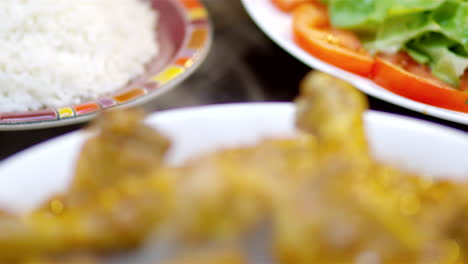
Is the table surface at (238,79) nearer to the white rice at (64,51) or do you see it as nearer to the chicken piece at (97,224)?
the white rice at (64,51)

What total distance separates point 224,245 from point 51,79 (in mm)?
737

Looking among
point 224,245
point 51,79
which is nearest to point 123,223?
point 224,245

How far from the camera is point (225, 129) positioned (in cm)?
62

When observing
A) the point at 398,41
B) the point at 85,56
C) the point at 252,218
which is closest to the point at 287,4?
the point at 398,41

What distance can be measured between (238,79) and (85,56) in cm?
36

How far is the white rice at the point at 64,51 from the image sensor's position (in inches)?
37.5

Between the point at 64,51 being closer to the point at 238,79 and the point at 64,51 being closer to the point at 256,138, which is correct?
the point at 238,79

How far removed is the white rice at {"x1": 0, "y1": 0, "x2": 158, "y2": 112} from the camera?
953 mm

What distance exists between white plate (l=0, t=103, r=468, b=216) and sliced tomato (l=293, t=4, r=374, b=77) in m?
0.48

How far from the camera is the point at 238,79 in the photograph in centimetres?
119

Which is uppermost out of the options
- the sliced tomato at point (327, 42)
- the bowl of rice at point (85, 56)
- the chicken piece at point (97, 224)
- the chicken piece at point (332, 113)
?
the chicken piece at point (97, 224)

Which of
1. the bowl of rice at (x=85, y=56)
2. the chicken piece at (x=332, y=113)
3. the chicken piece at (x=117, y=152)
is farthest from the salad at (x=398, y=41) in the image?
the chicken piece at (x=117, y=152)

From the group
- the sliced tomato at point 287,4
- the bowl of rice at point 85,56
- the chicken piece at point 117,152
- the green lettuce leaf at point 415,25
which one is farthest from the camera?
the sliced tomato at point 287,4

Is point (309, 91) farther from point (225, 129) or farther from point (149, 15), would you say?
point (149, 15)
